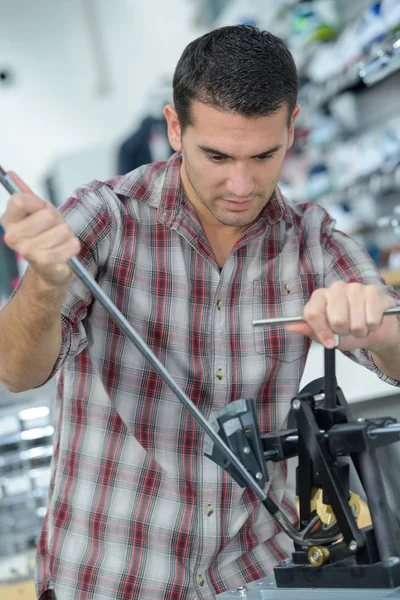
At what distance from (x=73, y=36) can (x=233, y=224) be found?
6.08 meters

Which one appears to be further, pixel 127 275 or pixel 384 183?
pixel 384 183

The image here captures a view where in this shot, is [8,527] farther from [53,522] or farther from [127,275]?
[127,275]

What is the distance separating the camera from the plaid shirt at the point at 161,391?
138 centimetres

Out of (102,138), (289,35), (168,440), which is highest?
(102,138)

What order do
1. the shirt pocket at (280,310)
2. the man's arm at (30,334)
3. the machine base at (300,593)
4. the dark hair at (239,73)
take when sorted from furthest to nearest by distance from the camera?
the shirt pocket at (280,310) → the dark hair at (239,73) → the man's arm at (30,334) → the machine base at (300,593)

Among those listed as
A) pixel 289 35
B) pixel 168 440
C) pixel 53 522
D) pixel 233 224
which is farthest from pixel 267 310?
pixel 289 35

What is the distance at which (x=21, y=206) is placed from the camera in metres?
0.92

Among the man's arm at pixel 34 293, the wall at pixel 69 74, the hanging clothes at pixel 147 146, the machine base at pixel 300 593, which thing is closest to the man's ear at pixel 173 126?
the man's arm at pixel 34 293

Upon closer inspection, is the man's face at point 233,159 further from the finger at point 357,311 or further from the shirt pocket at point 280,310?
the finger at point 357,311

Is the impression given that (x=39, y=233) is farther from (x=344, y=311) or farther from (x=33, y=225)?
(x=344, y=311)

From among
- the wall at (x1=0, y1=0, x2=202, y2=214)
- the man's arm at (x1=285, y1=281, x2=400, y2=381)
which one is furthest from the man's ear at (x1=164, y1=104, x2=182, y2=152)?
the wall at (x1=0, y1=0, x2=202, y2=214)

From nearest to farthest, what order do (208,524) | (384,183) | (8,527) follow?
(208,524) < (8,527) < (384,183)

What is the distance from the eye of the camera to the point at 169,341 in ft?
4.76

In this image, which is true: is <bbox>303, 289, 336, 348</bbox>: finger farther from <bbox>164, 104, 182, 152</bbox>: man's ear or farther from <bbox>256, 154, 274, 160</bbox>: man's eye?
<bbox>164, 104, 182, 152</bbox>: man's ear
